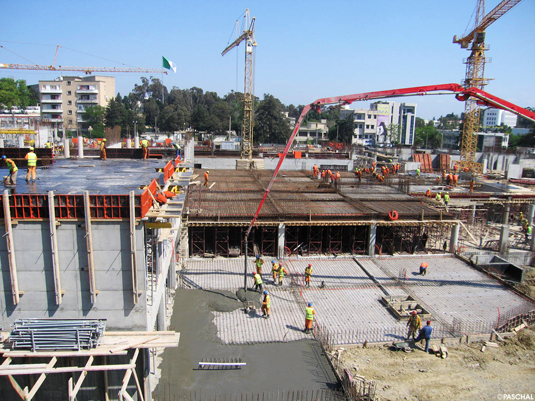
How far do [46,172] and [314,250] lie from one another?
17801mm

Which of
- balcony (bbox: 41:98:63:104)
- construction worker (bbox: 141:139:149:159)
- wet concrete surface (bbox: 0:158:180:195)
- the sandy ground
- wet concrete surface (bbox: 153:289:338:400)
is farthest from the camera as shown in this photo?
balcony (bbox: 41:98:63:104)

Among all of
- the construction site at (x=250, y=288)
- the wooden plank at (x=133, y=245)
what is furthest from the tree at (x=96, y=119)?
the wooden plank at (x=133, y=245)

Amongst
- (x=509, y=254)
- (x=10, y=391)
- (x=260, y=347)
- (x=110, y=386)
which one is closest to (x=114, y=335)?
(x=110, y=386)

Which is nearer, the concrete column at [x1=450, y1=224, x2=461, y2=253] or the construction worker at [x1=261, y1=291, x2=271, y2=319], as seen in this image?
the construction worker at [x1=261, y1=291, x2=271, y2=319]

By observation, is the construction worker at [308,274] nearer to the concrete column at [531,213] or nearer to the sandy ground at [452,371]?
the sandy ground at [452,371]

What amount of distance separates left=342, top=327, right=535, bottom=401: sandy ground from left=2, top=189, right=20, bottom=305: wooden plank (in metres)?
12.5

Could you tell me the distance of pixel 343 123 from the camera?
4109 inches

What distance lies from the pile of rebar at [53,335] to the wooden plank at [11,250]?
0.87 metres

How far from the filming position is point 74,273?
12.6 m

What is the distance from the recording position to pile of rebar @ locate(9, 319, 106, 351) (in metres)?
11.6

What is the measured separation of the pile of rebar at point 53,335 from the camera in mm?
11633

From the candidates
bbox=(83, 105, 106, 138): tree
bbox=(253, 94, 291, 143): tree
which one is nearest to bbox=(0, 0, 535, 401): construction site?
bbox=(253, 94, 291, 143): tree

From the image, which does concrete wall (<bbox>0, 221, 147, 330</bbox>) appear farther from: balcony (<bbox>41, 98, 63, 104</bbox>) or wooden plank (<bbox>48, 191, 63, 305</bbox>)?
balcony (<bbox>41, 98, 63, 104</bbox>)

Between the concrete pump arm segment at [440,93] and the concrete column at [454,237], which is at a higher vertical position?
the concrete pump arm segment at [440,93]
